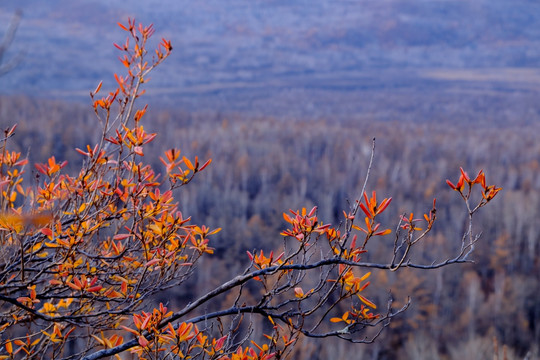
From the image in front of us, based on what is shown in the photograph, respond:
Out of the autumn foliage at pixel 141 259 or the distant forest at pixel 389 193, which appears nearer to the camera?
the autumn foliage at pixel 141 259

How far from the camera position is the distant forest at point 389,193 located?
42.9 meters

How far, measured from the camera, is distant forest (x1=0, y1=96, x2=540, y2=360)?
42.9 metres

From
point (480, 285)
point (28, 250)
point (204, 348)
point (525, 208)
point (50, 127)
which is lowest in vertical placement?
point (480, 285)

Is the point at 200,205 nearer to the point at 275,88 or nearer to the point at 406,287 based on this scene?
the point at 406,287

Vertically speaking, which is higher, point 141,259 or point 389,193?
point 141,259

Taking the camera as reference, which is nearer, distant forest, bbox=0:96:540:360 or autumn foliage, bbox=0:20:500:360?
autumn foliage, bbox=0:20:500:360

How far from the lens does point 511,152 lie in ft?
281

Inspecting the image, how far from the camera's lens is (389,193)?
213 ft

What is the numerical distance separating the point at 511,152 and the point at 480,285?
43220 mm

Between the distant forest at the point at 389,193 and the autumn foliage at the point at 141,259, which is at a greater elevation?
the autumn foliage at the point at 141,259

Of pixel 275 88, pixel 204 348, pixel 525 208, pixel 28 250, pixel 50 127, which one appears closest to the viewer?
pixel 204 348

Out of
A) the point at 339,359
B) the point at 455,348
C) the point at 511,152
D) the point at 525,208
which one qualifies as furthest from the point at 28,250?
the point at 511,152

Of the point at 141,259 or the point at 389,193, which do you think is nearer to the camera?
the point at 141,259

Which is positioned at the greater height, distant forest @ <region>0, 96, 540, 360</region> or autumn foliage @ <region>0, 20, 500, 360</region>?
autumn foliage @ <region>0, 20, 500, 360</region>
